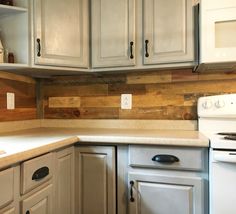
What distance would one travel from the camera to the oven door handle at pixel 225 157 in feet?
4.14

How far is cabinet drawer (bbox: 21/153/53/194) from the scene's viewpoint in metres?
1.10

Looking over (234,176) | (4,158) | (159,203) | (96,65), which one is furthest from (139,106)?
(4,158)

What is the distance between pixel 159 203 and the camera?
1.48 metres

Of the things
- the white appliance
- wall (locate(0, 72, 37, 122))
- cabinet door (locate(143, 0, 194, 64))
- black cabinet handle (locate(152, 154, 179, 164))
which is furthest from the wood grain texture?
the white appliance

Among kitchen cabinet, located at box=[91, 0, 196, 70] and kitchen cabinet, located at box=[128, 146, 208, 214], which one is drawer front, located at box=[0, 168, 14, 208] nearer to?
kitchen cabinet, located at box=[128, 146, 208, 214]

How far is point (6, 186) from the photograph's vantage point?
3.23 feet

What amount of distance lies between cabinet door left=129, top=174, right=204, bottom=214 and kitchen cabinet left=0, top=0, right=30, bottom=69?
105 centimetres

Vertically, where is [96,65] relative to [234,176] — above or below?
above

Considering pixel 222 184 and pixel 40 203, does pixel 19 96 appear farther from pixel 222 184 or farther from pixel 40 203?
pixel 222 184

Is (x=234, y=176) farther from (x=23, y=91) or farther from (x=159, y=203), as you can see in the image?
(x=23, y=91)

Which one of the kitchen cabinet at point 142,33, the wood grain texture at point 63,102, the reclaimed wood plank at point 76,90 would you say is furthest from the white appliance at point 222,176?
the wood grain texture at point 63,102

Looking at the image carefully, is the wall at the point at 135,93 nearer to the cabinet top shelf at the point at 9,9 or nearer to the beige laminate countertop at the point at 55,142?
the beige laminate countertop at the point at 55,142

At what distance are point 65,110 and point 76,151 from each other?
2.38ft

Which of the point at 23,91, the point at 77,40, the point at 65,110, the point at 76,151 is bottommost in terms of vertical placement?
the point at 76,151
